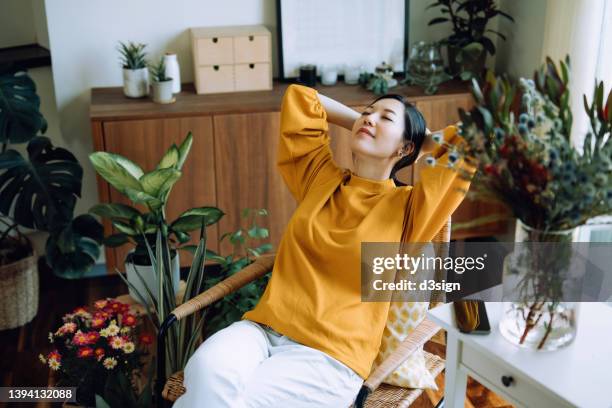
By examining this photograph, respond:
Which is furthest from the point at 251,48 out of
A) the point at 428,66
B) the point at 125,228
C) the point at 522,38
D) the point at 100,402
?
the point at 100,402

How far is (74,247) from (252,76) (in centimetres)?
107

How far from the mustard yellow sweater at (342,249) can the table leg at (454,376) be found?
23cm

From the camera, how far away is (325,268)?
2178 mm

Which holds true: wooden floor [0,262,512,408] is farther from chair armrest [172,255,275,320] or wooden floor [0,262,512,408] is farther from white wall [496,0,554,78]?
white wall [496,0,554,78]

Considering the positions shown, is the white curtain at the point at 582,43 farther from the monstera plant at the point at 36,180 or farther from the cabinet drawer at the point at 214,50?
the monstera plant at the point at 36,180

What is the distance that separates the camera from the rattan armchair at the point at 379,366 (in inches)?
76.8

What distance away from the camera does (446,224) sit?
2.27 metres

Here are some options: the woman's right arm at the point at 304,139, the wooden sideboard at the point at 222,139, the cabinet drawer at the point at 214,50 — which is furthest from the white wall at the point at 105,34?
the woman's right arm at the point at 304,139

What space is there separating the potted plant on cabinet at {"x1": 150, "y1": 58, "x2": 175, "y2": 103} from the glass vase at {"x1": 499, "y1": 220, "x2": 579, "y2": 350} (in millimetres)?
1936

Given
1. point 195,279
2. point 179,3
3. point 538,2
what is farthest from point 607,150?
point 179,3

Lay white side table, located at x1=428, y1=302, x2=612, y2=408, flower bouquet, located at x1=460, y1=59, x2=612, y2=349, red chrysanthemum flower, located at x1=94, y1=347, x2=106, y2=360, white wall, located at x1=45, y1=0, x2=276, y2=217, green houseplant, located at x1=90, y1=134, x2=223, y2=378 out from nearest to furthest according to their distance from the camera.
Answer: flower bouquet, located at x1=460, y1=59, x2=612, y2=349, white side table, located at x1=428, y1=302, x2=612, y2=408, red chrysanthemum flower, located at x1=94, y1=347, x2=106, y2=360, green houseplant, located at x1=90, y1=134, x2=223, y2=378, white wall, located at x1=45, y1=0, x2=276, y2=217

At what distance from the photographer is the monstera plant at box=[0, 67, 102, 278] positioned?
2980 mm

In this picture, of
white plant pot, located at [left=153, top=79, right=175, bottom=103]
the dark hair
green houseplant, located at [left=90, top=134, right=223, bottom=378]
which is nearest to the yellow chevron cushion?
the dark hair

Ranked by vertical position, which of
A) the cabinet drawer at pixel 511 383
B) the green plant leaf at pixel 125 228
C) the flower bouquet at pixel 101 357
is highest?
the green plant leaf at pixel 125 228
